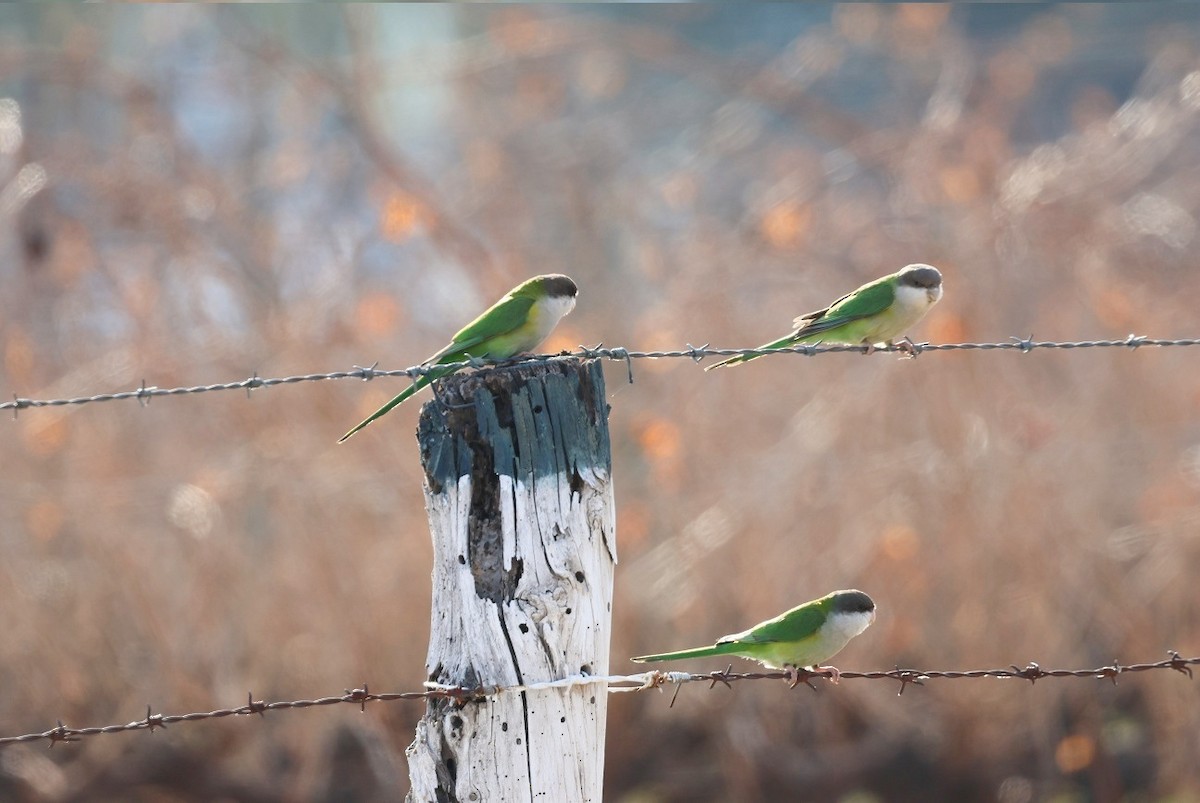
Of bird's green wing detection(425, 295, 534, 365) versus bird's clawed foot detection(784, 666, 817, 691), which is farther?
bird's green wing detection(425, 295, 534, 365)

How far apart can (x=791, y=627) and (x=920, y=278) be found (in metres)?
1.73

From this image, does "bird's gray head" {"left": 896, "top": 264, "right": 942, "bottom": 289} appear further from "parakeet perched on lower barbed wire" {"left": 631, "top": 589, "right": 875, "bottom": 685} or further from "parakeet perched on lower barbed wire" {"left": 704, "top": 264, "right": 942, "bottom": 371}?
"parakeet perched on lower barbed wire" {"left": 631, "top": 589, "right": 875, "bottom": 685}

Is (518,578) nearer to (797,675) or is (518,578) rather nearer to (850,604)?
(797,675)

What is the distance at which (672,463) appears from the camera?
973 centimetres

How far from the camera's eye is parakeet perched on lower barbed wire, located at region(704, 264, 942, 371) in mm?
6043

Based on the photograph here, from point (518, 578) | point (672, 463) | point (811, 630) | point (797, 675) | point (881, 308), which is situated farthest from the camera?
point (672, 463)

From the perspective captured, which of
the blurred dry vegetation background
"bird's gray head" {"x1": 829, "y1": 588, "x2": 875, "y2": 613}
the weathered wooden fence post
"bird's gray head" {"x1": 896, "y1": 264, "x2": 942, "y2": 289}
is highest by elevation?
the blurred dry vegetation background

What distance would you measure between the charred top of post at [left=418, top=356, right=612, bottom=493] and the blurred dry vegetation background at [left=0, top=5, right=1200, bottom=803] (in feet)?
18.8

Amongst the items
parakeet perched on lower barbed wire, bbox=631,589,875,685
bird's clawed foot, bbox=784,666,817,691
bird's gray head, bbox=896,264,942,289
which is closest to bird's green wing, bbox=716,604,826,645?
parakeet perched on lower barbed wire, bbox=631,589,875,685

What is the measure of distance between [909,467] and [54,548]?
18.7 feet

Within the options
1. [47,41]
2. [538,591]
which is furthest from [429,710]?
[47,41]

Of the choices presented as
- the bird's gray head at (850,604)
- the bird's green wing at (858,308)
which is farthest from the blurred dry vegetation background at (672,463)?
the bird's gray head at (850,604)

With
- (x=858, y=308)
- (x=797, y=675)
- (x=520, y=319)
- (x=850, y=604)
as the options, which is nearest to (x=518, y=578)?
(x=797, y=675)

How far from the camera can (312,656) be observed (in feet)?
31.7
